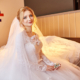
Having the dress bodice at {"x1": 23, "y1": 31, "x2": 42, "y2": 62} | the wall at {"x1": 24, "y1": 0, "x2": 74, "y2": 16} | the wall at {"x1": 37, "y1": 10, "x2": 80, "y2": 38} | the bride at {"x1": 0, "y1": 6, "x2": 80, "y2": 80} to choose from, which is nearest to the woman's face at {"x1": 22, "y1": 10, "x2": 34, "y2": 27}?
the bride at {"x1": 0, "y1": 6, "x2": 80, "y2": 80}

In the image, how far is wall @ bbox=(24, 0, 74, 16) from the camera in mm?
2282

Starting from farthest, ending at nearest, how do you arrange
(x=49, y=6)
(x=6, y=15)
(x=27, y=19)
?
(x=49, y=6), (x=6, y=15), (x=27, y=19)

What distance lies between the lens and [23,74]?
95 centimetres

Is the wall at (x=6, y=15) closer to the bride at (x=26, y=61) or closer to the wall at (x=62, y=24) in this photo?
the wall at (x=62, y=24)

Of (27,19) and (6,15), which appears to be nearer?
(27,19)

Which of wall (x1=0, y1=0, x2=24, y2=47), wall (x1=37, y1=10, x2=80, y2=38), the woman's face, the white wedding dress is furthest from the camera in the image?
wall (x1=0, y1=0, x2=24, y2=47)

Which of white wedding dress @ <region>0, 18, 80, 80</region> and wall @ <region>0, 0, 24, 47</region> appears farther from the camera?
wall @ <region>0, 0, 24, 47</region>

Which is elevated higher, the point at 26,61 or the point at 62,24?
the point at 62,24

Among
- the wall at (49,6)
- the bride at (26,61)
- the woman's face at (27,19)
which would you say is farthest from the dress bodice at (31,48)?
the wall at (49,6)

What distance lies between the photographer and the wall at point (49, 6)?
228 centimetres

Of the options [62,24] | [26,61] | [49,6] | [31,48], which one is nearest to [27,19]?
[31,48]

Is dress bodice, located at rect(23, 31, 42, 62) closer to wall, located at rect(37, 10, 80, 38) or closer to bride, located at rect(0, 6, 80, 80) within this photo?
bride, located at rect(0, 6, 80, 80)

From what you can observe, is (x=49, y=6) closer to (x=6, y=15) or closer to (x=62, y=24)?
(x=62, y=24)

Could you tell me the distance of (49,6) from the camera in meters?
2.60
